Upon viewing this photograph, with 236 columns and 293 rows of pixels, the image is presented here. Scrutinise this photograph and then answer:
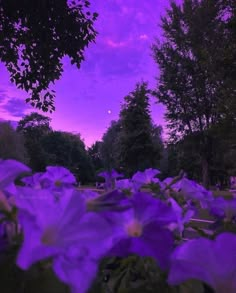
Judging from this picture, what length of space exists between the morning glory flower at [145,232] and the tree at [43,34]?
5.99 meters

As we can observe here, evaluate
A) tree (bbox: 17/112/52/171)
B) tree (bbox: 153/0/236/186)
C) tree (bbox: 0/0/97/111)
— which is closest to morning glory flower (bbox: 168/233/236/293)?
tree (bbox: 0/0/97/111)

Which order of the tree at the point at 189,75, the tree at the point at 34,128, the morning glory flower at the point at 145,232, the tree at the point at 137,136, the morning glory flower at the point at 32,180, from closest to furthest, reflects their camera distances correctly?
1. the morning glory flower at the point at 145,232
2. the morning glory flower at the point at 32,180
3. the tree at the point at 189,75
4. the tree at the point at 137,136
5. the tree at the point at 34,128

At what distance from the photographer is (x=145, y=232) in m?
0.63

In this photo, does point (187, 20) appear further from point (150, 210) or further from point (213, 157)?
point (150, 210)

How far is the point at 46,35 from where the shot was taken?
6418 millimetres

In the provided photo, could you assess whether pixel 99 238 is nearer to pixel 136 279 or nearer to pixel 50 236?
pixel 50 236

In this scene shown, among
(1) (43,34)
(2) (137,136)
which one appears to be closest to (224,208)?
(1) (43,34)

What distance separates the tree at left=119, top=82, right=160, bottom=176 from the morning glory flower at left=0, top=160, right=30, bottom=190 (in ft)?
117

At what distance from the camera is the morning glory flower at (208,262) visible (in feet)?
1.77

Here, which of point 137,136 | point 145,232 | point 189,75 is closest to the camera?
point 145,232

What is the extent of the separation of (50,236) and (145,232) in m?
0.17

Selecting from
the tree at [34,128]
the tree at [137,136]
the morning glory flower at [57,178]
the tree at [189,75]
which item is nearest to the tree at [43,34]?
the morning glory flower at [57,178]

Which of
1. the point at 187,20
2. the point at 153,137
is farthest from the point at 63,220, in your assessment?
the point at 153,137

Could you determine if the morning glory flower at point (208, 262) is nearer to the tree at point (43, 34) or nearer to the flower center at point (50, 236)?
the flower center at point (50, 236)
